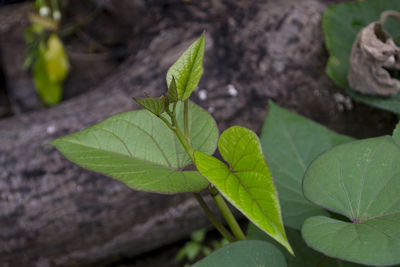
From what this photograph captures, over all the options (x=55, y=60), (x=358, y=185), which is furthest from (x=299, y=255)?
(x=55, y=60)

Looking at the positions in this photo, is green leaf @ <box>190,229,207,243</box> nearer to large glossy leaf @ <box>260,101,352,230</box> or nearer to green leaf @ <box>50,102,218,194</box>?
large glossy leaf @ <box>260,101,352,230</box>

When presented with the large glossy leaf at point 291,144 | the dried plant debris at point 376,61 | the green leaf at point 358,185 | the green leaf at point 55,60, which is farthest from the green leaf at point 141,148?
the green leaf at point 55,60

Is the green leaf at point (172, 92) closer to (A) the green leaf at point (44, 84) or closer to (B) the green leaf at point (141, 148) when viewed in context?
(B) the green leaf at point (141, 148)

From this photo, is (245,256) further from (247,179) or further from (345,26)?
(345,26)

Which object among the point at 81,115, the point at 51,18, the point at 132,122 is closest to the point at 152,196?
the point at 81,115

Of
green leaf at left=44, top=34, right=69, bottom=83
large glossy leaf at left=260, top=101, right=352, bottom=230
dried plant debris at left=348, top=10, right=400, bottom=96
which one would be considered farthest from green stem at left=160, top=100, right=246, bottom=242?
green leaf at left=44, top=34, right=69, bottom=83

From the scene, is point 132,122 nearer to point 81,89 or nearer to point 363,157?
point 363,157
